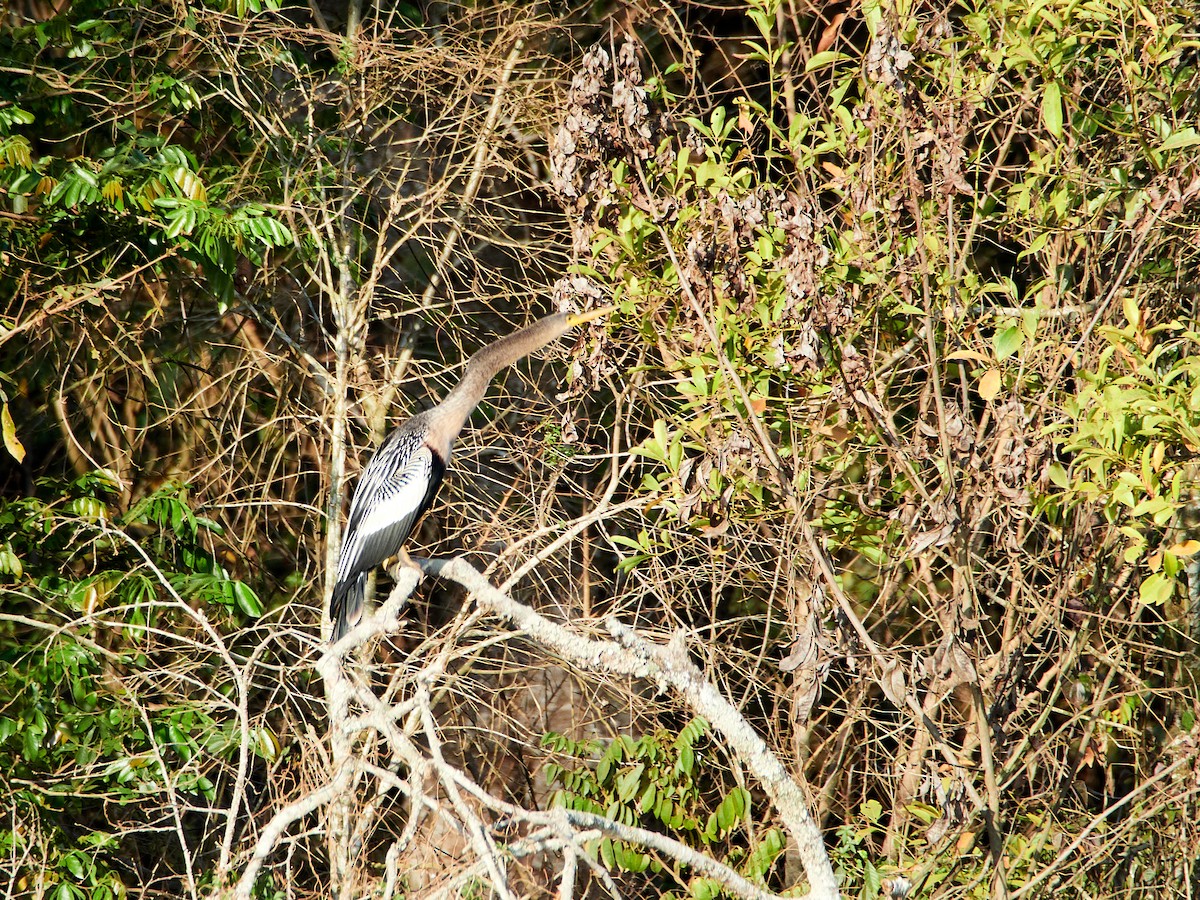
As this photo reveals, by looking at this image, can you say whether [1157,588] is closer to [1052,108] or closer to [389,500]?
[1052,108]

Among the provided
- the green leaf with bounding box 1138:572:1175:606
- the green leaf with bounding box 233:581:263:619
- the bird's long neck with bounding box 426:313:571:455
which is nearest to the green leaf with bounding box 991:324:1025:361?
the green leaf with bounding box 1138:572:1175:606

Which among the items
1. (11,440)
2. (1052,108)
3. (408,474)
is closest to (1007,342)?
(1052,108)

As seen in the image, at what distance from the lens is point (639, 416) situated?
5188mm

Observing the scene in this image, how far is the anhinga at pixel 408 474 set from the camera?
4.09m

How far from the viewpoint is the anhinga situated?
4090 millimetres

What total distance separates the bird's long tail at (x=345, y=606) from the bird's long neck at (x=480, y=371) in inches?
22.8

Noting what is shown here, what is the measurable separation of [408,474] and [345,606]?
1.70 feet

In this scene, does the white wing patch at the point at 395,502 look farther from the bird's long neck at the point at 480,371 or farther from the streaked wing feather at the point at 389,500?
the bird's long neck at the point at 480,371

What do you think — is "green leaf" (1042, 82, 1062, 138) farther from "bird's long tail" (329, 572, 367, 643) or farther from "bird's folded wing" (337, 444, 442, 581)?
"bird's long tail" (329, 572, 367, 643)

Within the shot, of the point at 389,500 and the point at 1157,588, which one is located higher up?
the point at 1157,588

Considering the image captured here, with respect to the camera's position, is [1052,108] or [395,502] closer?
[1052,108]

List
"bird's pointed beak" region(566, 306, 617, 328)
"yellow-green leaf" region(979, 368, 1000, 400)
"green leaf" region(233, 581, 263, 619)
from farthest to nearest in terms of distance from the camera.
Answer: "green leaf" region(233, 581, 263, 619), "bird's pointed beak" region(566, 306, 617, 328), "yellow-green leaf" region(979, 368, 1000, 400)

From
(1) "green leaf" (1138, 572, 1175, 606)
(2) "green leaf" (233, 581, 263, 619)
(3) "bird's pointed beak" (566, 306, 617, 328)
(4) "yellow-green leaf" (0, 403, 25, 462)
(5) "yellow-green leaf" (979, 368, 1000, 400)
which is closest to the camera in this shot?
(1) "green leaf" (1138, 572, 1175, 606)

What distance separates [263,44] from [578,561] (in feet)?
7.73
